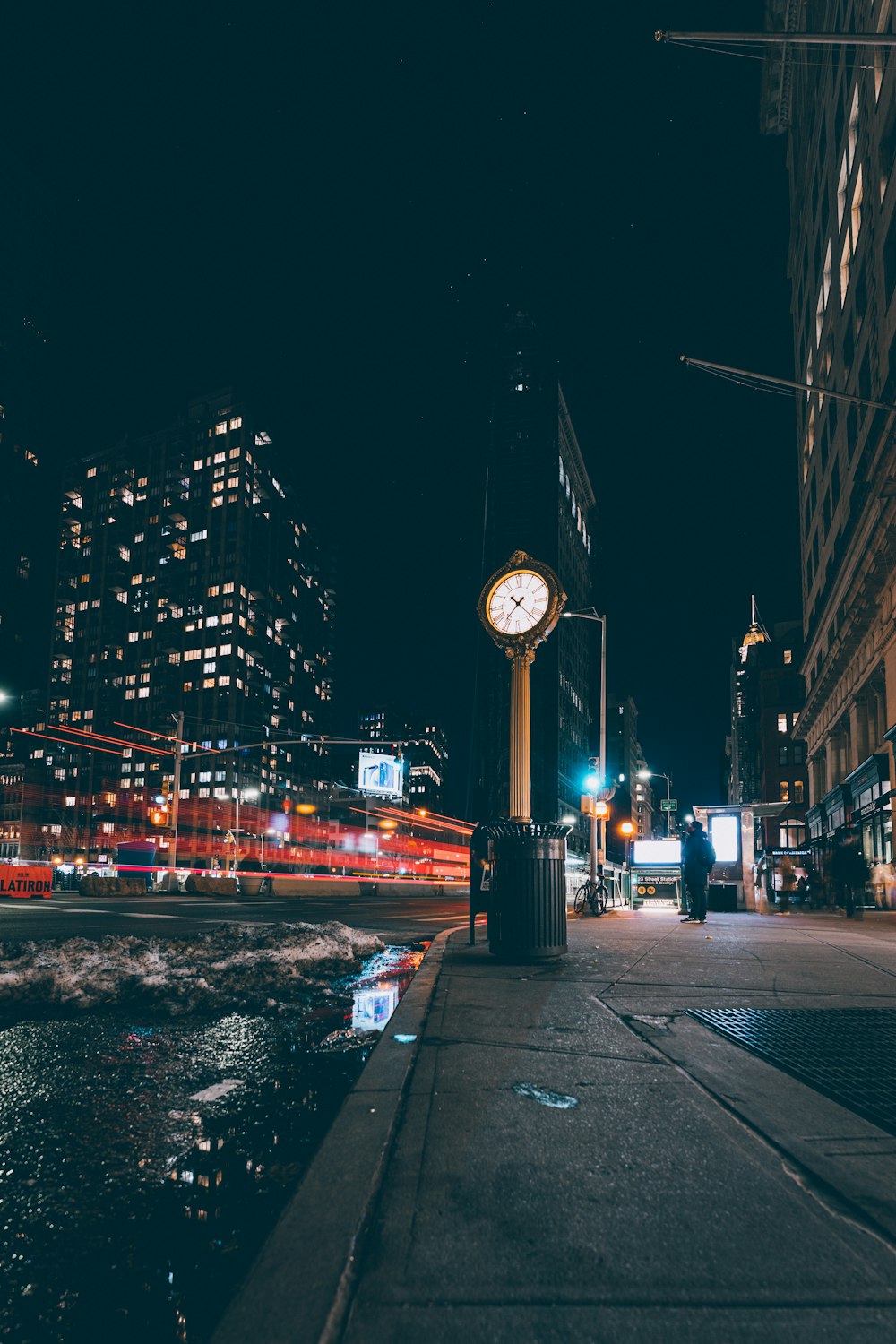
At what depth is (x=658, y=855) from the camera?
102ft

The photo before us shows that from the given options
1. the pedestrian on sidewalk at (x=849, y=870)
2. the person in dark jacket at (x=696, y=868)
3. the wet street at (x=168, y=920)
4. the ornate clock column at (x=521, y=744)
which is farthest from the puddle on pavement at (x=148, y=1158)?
the pedestrian on sidewalk at (x=849, y=870)

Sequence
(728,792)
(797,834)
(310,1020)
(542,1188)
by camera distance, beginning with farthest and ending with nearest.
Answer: (728,792) → (797,834) → (310,1020) → (542,1188)

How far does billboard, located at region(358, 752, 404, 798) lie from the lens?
89.7 metres

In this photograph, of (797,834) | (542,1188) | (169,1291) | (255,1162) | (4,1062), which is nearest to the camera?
(169,1291)

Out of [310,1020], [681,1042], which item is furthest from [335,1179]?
[310,1020]

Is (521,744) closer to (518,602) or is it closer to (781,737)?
(518,602)

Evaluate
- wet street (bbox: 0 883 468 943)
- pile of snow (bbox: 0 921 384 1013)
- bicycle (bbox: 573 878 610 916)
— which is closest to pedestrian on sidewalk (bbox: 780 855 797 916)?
bicycle (bbox: 573 878 610 916)

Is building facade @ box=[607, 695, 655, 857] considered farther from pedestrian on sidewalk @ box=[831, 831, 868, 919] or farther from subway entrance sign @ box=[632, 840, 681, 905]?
pedestrian on sidewalk @ box=[831, 831, 868, 919]

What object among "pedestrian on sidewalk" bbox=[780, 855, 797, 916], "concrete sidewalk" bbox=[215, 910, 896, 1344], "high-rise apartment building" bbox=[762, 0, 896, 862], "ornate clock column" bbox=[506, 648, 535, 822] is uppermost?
"high-rise apartment building" bbox=[762, 0, 896, 862]

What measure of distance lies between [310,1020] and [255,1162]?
2786 mm

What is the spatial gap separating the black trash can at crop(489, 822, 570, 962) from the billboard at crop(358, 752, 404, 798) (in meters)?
81.8

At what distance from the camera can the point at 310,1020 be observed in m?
5.47

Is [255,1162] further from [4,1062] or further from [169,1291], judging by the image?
[4,1062]

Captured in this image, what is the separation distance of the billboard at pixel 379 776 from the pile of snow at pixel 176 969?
81.3 meters
